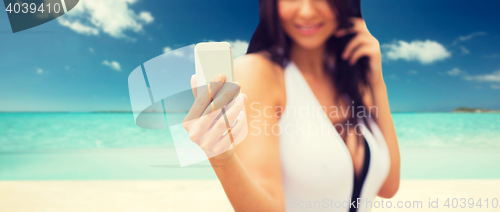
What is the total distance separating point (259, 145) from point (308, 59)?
1.11 feet

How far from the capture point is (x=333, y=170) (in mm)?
823

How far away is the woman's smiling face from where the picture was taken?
2.85 ft

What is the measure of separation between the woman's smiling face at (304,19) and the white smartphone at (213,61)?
0.37m

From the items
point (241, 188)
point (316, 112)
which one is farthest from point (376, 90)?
point (241, 188)

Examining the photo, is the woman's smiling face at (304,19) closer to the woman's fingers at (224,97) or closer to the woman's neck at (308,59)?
the woman's neck at (308,59)

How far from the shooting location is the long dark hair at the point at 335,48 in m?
0.85

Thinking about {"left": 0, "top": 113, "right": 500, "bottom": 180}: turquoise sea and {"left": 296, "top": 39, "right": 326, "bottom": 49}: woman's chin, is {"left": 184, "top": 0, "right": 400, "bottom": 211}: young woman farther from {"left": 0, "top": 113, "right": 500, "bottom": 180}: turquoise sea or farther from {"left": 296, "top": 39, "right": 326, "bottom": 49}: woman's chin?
{"left": 0, "top": 113, "right": 500, "bottom": 180}: turquoise sea

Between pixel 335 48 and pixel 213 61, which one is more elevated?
pixel 335 48

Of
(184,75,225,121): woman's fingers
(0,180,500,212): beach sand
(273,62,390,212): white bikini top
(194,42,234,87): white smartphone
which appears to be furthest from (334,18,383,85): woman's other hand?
(0,180,500,212): beach sand

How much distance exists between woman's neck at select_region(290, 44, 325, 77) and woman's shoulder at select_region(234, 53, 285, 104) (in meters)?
0.08

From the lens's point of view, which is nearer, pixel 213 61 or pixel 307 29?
pixel 213 61

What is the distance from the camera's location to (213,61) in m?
0.56

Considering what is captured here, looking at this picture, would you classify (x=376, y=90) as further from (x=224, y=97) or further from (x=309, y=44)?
(x=224, y=97)

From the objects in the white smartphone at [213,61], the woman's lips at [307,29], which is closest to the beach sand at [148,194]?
the woman's lips at [307,29]
